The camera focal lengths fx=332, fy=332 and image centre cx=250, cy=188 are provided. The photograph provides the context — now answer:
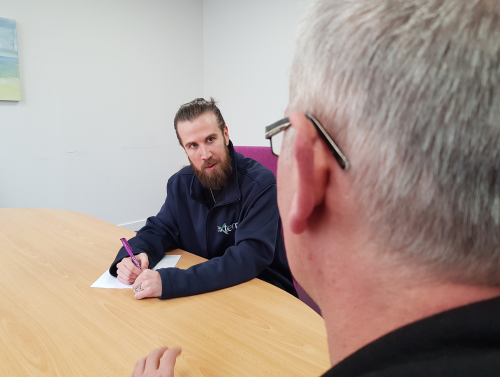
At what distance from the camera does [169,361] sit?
0.63m

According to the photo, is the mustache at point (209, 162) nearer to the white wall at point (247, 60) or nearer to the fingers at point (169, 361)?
the fingers at point (169, 361)

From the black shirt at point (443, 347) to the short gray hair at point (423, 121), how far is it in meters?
0.04

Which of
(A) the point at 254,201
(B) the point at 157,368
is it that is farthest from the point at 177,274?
(A) the point at 254,201

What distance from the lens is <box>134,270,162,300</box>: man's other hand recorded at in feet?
3.01

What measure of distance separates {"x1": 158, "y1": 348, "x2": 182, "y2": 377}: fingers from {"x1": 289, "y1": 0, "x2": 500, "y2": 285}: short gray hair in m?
0.48

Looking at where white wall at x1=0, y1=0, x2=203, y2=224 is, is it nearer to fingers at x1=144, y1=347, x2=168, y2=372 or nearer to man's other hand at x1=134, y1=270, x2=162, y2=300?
man's other hand at x1=134, y1=270, x2=162, y2=300

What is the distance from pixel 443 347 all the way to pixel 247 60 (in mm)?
3558

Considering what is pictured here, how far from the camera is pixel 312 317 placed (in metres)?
0.83

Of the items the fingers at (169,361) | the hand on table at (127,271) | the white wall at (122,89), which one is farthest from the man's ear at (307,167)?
the white wall at (122,89)

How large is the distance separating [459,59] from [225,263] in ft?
2.81

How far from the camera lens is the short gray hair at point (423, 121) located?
282 millimetres

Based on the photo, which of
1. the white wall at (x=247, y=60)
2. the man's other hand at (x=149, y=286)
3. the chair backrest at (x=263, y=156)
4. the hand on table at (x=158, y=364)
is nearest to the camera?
the hand on table at (x=158, y=364)

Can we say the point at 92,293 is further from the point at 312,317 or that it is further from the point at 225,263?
the point at 312,317

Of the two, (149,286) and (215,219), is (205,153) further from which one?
(149,286)
